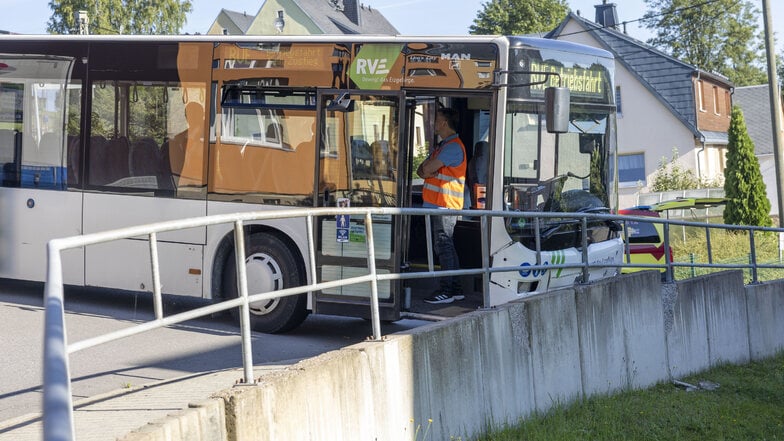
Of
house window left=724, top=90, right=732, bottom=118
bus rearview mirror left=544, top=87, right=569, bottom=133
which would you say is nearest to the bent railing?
bus rearview mirror left=544, top=87, right=569, bottom=133

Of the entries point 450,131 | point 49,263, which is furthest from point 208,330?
point 49,263

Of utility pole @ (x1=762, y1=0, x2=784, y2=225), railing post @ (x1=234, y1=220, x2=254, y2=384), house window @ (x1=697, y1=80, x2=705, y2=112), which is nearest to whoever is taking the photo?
railing post @ (x1=234, y1=220, x2=254, y2=384)

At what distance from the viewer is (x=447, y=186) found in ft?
35.8

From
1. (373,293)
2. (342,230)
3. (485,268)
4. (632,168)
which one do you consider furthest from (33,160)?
(632,168)

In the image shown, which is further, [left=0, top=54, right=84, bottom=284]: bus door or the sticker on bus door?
[left=0, top=54, right=84, bottom=284]: bus door

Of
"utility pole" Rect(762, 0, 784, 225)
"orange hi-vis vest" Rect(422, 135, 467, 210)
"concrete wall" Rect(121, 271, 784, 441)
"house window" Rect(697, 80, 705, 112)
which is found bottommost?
"concrete wall" Rect(121, 271, 784, 441)

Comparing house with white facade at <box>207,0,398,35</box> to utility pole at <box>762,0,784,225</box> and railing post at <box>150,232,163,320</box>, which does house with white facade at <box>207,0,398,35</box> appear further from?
railing post at <box>150,232,163,320</box>

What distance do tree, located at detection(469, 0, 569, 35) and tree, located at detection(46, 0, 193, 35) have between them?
73.0 ft

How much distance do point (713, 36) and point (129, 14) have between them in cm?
4118

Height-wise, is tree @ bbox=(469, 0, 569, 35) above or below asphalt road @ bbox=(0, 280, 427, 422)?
above

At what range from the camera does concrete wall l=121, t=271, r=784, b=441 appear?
5.17 m

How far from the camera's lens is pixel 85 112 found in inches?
475

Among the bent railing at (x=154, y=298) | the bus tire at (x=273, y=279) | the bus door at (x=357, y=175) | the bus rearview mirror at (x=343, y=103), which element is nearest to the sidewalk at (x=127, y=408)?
the bent railing at (x=154, y=298)

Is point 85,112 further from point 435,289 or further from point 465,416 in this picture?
point 465,416
